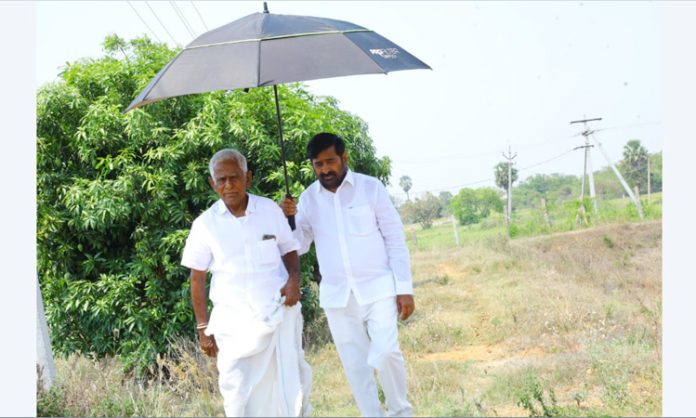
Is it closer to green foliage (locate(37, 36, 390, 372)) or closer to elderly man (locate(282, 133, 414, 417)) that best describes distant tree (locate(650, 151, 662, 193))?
green foliage (locate(37, 36, 390, 372))

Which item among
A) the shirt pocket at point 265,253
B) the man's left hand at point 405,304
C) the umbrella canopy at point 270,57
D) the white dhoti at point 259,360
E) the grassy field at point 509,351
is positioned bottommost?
the grassy field at point 509,351

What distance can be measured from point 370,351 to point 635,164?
44.1 meters

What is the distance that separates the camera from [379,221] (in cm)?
493

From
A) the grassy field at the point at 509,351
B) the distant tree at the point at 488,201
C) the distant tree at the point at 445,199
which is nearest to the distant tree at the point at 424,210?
the distant tree at the point at 445,199

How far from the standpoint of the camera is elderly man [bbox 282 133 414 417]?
15.6 feet

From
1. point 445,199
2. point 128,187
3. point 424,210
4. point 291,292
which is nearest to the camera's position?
point 291,292

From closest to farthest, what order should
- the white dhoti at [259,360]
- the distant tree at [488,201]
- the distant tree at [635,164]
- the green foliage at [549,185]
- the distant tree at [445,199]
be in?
1. the white dhoti at [259,360]
2. the distant tree at [445,199]
3. the distant tree at [488,201]
4. the distant tree at [635,164]
5. the green foliage at [549,185]

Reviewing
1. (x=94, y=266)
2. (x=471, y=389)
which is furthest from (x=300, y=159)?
(x=471, y=389)

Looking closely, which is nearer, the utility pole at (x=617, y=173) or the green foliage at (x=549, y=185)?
the utility pole at (x=617, y=173)

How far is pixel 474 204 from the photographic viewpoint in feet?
122

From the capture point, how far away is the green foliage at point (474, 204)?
113 feet

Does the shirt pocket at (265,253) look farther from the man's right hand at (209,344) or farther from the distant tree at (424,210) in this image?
the distant tree at (424,210)

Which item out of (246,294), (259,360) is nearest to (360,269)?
(246,294)

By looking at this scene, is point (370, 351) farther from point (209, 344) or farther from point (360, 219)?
point (209, 344)
